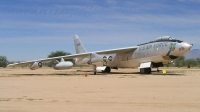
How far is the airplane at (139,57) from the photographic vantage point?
28.7m

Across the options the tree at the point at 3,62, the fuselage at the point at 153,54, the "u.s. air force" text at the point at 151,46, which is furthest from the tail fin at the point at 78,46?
the tree at the point at 3,62

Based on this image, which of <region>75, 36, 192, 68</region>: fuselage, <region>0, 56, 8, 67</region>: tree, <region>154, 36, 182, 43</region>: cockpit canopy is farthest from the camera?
<region>0, 56, 8, 67</region>: tree

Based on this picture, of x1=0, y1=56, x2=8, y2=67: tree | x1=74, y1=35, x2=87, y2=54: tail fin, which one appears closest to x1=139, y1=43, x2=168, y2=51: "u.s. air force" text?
x1=74, y1=35, x2=87, y2=54: tail fin

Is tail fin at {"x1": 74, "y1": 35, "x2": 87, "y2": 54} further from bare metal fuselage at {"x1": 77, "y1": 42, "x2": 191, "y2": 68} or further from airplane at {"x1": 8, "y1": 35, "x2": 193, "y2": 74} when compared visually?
bare metal fuselage at {"x1": 77, "y1": 42, "x2": 191, "y2": 68}

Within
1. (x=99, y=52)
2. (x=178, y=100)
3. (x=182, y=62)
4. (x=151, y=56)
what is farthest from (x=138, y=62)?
(x=182, y=62)

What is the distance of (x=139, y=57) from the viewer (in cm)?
3222

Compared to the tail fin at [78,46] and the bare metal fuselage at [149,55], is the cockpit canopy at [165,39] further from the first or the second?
the tail fin at [78,46]

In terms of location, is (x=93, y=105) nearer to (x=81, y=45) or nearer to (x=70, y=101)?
(x=70, y=101)

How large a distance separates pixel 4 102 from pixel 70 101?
2089mm

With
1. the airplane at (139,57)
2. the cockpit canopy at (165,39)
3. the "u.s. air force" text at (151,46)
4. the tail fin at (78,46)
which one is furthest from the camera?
the tail fin at (78,46)

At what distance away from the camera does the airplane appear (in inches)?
1130

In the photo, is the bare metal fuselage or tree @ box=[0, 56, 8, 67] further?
tree @ box=[0, 56, 8, 67]

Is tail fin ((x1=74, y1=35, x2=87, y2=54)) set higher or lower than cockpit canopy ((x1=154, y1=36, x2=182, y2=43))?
higher

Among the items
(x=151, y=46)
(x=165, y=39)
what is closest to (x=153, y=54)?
(x=151, y=46)
